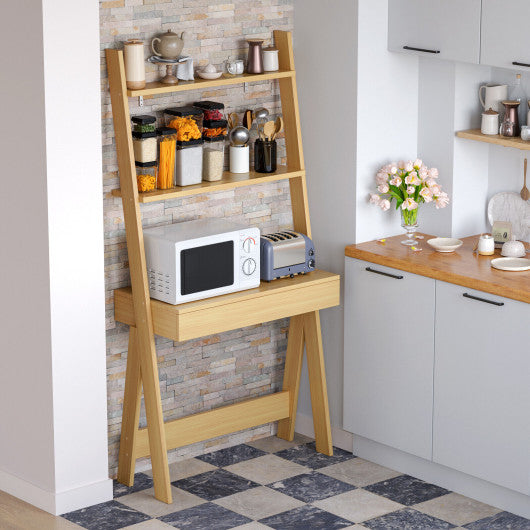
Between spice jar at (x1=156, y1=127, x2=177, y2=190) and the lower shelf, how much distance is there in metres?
0.47

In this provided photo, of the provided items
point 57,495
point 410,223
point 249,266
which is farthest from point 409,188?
point 57,495

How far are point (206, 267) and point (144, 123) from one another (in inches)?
23.9

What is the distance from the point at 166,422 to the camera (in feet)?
16.1

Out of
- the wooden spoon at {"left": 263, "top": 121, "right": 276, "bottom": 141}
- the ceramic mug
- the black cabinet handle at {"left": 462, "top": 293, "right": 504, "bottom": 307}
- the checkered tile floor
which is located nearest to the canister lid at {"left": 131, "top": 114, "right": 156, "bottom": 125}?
the ceramic mug

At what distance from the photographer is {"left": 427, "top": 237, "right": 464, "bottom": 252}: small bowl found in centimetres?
486

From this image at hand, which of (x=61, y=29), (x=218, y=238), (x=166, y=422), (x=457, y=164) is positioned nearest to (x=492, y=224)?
(x=457, y=164)

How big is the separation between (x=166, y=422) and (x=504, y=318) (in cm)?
148

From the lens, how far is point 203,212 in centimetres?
495

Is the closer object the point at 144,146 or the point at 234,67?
the point at 144,146

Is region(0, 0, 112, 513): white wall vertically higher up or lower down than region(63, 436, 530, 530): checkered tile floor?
higher up

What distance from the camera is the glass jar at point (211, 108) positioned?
474 centimetres

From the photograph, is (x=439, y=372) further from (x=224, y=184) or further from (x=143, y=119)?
(x=143, y=119)

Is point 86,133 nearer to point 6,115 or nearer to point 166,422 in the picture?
point 6,115

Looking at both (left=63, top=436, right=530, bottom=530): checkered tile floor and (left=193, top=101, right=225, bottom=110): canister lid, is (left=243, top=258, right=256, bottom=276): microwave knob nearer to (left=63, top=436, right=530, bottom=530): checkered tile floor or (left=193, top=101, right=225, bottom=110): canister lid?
(left=193, top=101, right=225, bottom=110): canister lid
